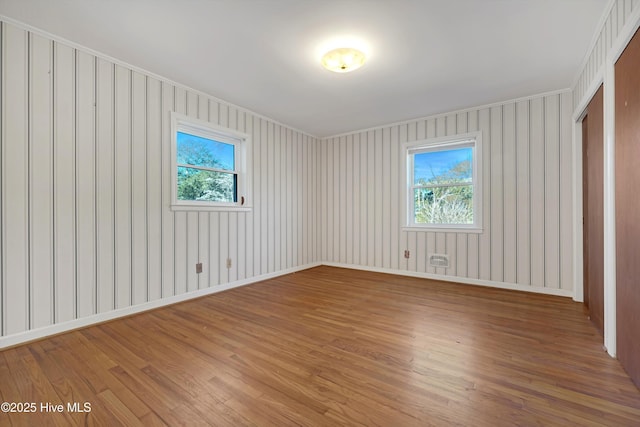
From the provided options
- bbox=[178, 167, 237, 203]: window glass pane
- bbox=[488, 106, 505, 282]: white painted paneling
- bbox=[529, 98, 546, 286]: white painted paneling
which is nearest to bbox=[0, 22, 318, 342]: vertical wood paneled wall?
bbox=[178, 167, 237, 203]: window glass pane

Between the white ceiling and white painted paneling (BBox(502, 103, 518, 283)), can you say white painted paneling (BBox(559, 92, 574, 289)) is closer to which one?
the white ceiling

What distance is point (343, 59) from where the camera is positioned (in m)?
2.40

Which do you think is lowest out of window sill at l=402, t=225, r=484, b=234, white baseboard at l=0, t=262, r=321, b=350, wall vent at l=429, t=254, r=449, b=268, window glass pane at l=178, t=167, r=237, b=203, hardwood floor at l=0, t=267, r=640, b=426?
hardwood floor at l=0, t=267, r=640, b=426

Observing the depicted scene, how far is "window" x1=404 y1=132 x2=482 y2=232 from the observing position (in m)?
3.89

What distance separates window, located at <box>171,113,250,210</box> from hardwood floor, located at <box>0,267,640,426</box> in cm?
135

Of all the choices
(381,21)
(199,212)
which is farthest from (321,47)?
(199,212)

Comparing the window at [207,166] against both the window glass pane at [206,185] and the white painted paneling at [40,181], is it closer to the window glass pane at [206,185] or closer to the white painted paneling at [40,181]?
the window glass pane at [206,185]

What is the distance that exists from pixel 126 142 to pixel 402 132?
12.4 feet

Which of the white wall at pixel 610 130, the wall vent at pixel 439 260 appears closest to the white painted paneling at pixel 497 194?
the wall vent at pixel 439 260

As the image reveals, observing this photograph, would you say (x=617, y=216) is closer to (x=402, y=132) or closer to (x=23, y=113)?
(x=402, y=132)

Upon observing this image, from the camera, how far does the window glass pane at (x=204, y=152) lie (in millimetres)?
3303

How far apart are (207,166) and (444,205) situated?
137 inches

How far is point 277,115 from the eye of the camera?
13.8ft

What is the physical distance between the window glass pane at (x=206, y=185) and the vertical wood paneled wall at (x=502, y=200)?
2315 mm
